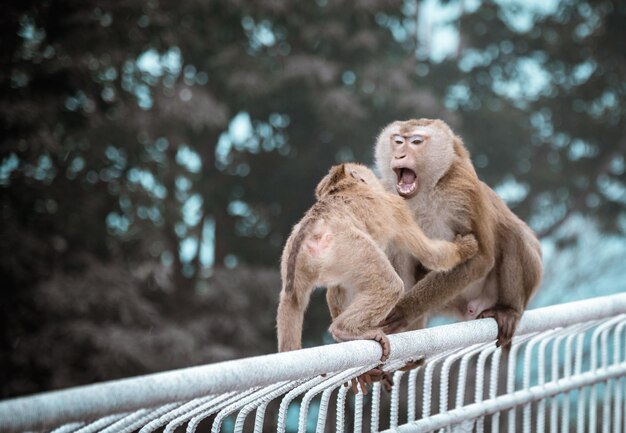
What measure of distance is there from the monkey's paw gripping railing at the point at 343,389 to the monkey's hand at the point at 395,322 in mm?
180

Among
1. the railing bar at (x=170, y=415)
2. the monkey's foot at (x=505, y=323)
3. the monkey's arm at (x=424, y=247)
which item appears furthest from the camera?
the monkey's foot at (x=505, y=323)

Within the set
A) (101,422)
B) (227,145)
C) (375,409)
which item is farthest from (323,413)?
(227,145)

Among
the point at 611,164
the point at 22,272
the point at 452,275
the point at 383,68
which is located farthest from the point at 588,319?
the point at 611,164

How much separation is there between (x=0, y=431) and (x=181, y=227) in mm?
10810

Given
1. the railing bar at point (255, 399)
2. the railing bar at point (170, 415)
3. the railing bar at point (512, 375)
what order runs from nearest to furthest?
the railing bar at point (170, 415) → the railing bar at point (255, 399) → the railing bar at point (512, 375)

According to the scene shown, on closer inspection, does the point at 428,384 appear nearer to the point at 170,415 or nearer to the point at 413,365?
the point at 413,365

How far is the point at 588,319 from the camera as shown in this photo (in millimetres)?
2795

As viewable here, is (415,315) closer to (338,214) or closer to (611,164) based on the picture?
(338,214)

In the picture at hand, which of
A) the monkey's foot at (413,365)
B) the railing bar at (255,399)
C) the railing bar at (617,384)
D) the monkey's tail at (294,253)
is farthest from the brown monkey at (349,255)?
the railing bar at (617,384)

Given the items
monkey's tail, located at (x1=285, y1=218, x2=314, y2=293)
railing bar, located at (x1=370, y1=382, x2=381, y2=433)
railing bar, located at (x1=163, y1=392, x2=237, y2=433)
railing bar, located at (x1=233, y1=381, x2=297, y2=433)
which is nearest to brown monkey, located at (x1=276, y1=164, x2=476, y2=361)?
monkey's tail, located at (x1=285, y1=218, x2=314, y2=293)

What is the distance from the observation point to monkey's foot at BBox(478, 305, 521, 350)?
8.87ft

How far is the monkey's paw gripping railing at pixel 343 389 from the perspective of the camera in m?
1.35

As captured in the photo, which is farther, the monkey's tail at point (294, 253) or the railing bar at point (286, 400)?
the monkey's tail at point (294, 253)

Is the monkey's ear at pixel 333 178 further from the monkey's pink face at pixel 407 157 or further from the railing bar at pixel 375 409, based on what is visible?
the railing bar at pixel 375 409
